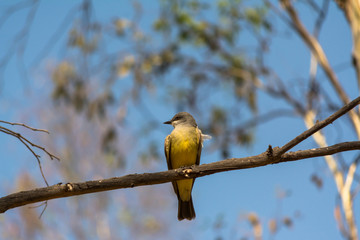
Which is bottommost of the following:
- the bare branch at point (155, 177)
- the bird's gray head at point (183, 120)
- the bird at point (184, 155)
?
the bare branch at point (155, 177)

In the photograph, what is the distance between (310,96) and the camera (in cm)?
982

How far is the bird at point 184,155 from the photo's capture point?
5645mm

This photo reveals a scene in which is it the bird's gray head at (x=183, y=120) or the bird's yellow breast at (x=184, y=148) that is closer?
the bird's yellow breast at (x=184, y=148)

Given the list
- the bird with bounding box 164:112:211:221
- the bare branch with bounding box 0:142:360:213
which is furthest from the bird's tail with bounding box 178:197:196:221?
the bare branch with bounding box 0:142:360:213

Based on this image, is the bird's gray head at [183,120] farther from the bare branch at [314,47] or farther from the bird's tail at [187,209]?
the bare branch at [314,47]

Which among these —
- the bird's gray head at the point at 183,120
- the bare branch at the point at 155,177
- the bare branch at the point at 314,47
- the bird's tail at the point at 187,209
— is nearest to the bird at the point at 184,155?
the bird's tail at the point at 187,209

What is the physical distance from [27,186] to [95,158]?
9.23 feet

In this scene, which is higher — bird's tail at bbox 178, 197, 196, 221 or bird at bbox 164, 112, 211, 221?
bird at bbox 164, 112, 211, 221

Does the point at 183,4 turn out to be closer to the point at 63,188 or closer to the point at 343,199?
the point at 343,199

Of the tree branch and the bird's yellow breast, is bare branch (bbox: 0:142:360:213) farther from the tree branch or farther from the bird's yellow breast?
the bird's yellow breast

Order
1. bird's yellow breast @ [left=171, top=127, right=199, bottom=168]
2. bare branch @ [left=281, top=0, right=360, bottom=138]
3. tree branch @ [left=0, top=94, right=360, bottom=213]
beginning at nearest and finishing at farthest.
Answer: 1. tree branch @ [left=0, top=94, right=360, bottom=213]
2. bird's yellow breast @ [left=171, top=127, right=199, bottom=168]
3. bare branch @ [left=281, top=0, right=360, bottom=138]

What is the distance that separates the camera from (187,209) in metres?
5.73

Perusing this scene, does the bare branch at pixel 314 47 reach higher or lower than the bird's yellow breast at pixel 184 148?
higher

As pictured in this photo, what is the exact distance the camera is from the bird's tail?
569 cm
